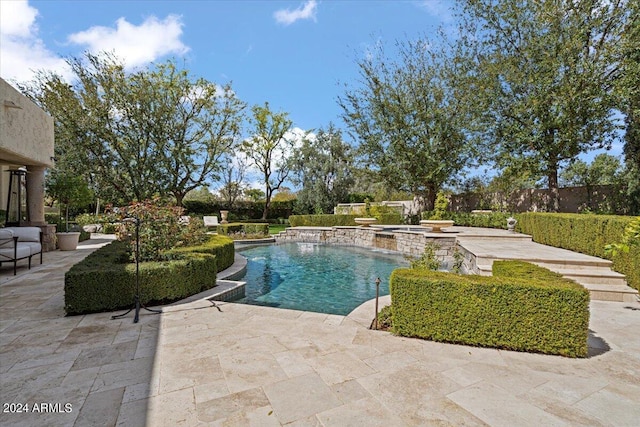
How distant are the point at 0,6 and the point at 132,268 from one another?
711 centimetres

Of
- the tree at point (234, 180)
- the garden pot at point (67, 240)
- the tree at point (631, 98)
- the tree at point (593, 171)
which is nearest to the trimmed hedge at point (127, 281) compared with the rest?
the garden pot at point (67, 240)

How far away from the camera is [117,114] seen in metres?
17.1

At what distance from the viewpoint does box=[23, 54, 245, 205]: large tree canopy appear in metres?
16.2

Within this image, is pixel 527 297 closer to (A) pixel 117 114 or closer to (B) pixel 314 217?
(B) pixel 314 217

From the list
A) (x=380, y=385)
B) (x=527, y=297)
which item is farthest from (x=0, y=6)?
(x=527, y=297)

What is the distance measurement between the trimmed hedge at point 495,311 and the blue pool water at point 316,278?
195 centimetres

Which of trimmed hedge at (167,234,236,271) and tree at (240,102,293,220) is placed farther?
tree at (240,102,293,220)

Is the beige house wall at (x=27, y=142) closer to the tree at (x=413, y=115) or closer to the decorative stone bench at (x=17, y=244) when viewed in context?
the decorative stone bench at (x=17, y=244)

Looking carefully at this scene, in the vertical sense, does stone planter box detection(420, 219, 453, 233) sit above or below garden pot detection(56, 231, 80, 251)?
above

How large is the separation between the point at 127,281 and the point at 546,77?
15.2 m

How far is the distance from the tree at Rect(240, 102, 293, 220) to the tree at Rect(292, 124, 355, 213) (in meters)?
1.15

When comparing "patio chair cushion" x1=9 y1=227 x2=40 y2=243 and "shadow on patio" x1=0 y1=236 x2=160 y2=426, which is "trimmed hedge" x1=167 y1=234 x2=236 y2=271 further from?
"patio chair cushion" x1=9 y1=227 x2=40 y2=243

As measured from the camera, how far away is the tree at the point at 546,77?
11234 mm

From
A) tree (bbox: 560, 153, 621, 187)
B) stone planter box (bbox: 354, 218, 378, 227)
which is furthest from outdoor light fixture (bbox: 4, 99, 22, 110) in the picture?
tree (bbox: 560, 153, 621, 187)
